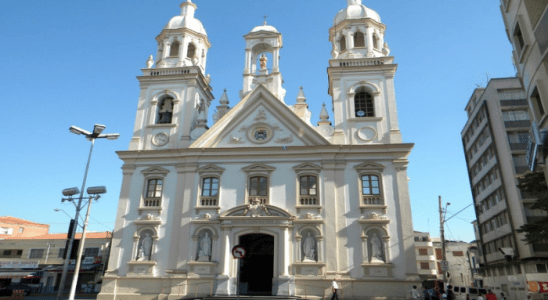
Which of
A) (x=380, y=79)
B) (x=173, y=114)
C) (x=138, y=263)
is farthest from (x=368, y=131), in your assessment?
(x=138, y=263)

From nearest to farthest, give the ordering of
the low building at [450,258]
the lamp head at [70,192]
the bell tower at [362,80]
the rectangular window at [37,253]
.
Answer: the lamp head at [70,192]
the bell tower at [362,80]
the rectangular window at [37,253]
the low building at [450,258]

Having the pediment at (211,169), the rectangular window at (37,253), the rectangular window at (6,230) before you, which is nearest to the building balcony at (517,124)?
the pediment at (211,169)

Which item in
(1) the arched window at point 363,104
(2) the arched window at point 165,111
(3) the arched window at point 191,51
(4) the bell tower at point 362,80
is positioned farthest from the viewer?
(3) the arched window at point 191,51

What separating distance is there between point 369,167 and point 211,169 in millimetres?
10066

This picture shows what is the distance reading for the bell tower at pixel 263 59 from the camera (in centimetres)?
2808

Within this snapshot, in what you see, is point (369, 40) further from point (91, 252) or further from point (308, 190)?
point (91, 252)

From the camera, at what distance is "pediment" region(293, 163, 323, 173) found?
24.3 metres

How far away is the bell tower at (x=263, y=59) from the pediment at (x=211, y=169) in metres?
5.97

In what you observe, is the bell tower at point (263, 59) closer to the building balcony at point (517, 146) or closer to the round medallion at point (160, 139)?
the round medallion at point (160, 139)

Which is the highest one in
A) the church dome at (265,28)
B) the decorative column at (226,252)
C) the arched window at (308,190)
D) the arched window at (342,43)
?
the church dome at (265,28)

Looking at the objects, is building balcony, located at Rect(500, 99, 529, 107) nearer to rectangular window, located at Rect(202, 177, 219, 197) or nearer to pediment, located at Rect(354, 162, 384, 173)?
pediment, located at Rect(354, 162, 384, 173)

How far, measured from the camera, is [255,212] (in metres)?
23.3

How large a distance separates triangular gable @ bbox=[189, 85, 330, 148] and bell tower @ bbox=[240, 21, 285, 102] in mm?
1510

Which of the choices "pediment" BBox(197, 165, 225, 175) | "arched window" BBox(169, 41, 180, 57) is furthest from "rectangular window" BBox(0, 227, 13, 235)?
"pediment" BBox(197, 165, 225, 175)
